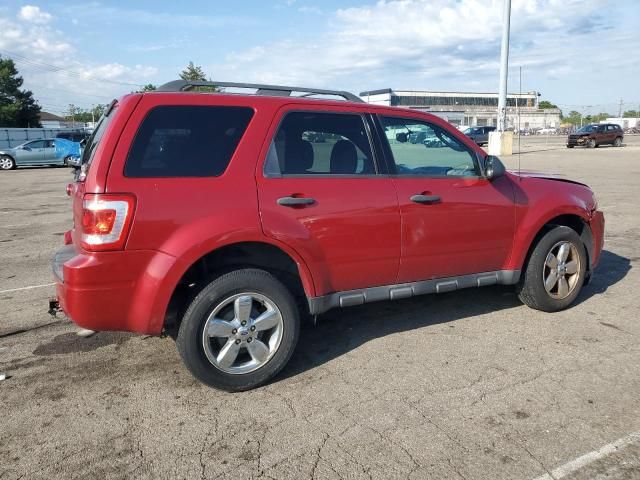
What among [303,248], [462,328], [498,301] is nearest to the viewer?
[303,248]

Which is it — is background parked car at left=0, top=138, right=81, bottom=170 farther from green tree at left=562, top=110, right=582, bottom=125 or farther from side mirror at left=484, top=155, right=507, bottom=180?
green tree at left=562, top=110, right=582, bottom=125

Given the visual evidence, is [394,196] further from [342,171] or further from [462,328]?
[462,328]

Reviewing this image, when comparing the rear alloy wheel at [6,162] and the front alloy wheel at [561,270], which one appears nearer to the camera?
the front alloy wheel at [561,270]

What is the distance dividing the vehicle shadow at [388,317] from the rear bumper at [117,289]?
1.01 m

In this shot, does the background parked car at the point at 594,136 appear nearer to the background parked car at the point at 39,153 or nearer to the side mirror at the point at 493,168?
the background parked car at the point at 39,153

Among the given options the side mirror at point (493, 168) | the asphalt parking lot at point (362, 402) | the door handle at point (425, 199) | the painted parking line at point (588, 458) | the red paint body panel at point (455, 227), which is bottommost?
the painted parking line at point (588, 458)

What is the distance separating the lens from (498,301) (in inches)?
205

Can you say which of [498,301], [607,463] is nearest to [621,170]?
[498,301]

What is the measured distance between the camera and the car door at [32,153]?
2575cm

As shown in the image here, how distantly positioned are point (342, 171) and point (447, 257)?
1121 mm

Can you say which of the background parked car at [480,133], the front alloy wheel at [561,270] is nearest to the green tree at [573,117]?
Result: the background parked car at [480,133]

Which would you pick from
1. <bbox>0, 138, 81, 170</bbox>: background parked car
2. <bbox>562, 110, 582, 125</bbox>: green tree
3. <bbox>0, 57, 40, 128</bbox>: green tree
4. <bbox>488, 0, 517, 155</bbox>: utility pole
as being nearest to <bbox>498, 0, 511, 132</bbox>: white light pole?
<bbox>488, 0, 517, 155</bbox>: utility pole

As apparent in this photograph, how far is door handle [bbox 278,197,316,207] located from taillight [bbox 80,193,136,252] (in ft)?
3.04

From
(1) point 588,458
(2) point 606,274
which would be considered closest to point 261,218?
(1) point 588,458
